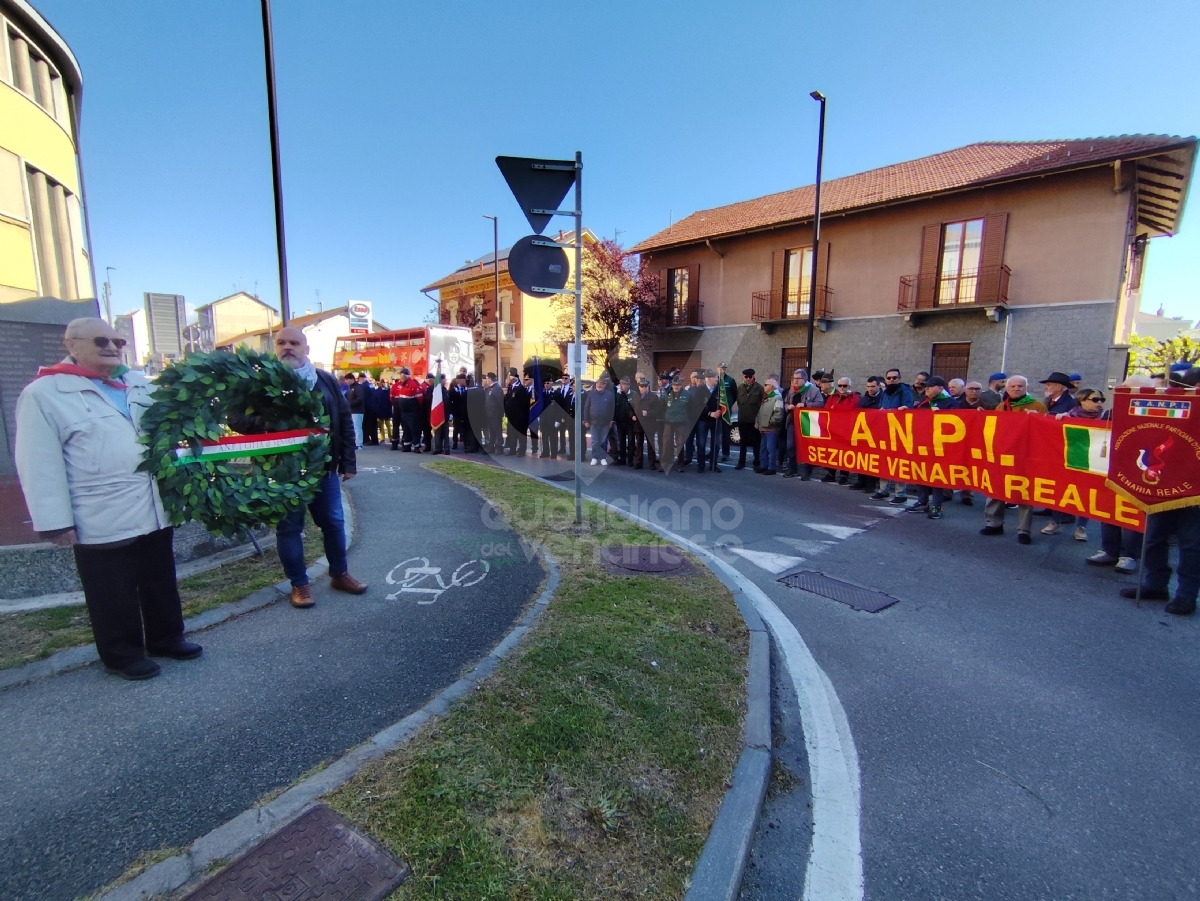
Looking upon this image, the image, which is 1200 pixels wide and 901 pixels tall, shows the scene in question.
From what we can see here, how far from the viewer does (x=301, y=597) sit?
13.8ft

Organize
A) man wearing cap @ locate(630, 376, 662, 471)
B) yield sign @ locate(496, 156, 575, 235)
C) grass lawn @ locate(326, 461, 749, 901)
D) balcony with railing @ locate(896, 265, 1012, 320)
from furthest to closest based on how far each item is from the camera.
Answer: balcony with railing @ locate(896, 265, 1012, 320)
man wearing cap @ locate(630, 376, 662, 471)
yield sign @ locate(496, 156, 575, 235)
grass lawn @ locate(326, 461, 749, 901)

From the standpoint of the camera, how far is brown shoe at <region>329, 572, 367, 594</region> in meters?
4.49

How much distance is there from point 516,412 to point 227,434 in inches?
365

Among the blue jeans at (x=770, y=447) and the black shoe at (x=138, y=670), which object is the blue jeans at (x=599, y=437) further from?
the black shoe at (x=138, y=670)

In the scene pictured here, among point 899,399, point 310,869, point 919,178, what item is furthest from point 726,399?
point 919,178

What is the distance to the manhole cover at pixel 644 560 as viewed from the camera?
5055 mm

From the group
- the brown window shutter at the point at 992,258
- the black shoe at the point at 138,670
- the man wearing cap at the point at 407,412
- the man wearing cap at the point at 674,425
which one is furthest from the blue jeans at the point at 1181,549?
the brown window shutter at the point at 992,258

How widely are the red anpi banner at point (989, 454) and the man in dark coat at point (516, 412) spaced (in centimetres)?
642

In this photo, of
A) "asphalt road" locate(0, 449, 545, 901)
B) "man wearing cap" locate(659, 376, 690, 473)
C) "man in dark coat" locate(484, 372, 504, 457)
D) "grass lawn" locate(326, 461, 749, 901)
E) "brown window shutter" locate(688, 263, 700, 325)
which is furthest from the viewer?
"brown window shutter" locate(688, 263, 700, 325)

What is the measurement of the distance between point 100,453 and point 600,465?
29.5 ft

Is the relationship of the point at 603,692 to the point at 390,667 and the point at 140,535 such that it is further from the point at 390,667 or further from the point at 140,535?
the point at 140,535

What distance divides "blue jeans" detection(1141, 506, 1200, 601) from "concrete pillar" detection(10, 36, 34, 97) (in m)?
18.7

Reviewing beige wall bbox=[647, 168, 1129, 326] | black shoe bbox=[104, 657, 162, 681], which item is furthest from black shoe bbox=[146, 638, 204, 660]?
beige wall bbox=[647, 168, 1129, 326]

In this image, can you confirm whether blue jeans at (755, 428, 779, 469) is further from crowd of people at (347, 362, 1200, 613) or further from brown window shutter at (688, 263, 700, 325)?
A: brown window shutter at (688, 263, 700, 325)
